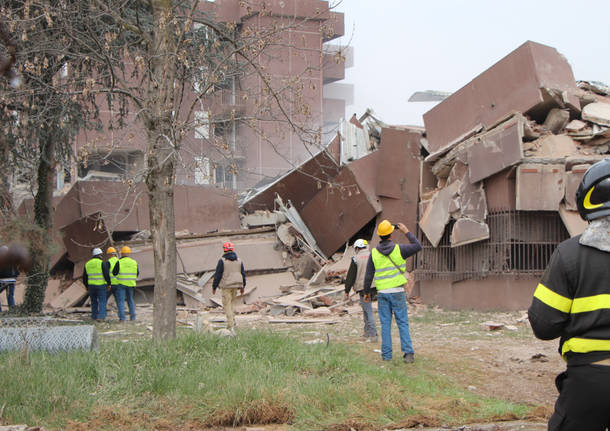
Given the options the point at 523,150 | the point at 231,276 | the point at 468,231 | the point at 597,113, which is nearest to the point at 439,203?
the point at 468,231

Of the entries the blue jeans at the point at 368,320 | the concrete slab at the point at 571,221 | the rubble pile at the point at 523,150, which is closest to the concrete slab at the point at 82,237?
the rubble pile at the point at 523,150

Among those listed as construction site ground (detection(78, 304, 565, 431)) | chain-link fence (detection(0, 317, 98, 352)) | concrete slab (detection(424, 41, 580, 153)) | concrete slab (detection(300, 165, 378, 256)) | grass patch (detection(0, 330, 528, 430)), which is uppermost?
concrete slab (detection(424, 41, 580, 153))

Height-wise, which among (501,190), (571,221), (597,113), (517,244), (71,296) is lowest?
(71,296)

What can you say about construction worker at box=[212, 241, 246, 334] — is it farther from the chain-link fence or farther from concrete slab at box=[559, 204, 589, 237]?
concrete slab at box=[559, 204, 589, 237]

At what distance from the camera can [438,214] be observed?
1480 centimetres

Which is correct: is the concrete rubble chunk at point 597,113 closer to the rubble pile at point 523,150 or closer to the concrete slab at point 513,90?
the rubble pile at point 523,150

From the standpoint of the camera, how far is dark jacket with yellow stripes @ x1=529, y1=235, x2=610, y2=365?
2.77m

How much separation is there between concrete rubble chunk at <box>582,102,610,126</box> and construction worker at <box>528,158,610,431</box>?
39.4 feet

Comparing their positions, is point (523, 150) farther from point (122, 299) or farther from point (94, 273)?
point (94, 273)

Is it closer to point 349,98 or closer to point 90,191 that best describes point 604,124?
point 90,191

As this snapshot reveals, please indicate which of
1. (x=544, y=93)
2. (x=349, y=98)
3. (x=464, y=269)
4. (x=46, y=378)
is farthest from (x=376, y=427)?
(x=349, y=98)

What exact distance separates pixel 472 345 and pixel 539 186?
15.5ft

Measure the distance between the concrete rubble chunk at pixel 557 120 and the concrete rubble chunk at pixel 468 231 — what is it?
2685 mm

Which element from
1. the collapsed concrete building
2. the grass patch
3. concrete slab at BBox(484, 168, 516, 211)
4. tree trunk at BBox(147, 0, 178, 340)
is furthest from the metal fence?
tree trunk at BBox(147, 0, 178, 340)
